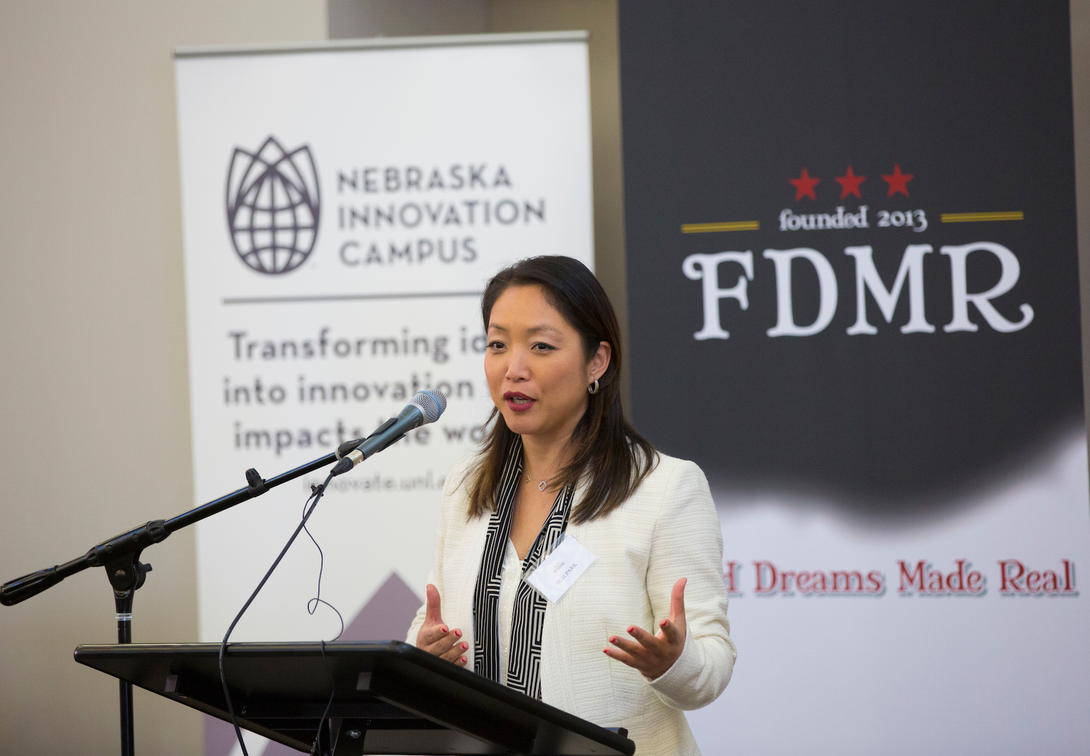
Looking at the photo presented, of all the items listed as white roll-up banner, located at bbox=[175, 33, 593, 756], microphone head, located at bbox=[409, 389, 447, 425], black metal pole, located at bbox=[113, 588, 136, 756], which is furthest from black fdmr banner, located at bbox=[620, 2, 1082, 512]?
black metal pole, located at bbox=[113, 588, 136, 756]

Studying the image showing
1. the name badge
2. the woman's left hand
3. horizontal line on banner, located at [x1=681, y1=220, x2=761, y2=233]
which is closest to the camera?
the woman's left hand

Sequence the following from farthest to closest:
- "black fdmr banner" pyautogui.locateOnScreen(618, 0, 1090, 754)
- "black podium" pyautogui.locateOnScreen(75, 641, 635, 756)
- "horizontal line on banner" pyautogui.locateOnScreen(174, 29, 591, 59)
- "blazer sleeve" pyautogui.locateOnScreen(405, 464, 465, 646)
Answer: "horizontal line on banner" pyautogui.locateOnScreen(174, 29, 591, 59) → "black fdmr banner" pyautogui.locateOnScreen(618, 0, 1090, 754) → "blazer sleeve" pyautogui.locateOnScreen(405, 464, 465, 646) → "black podium" pyautogui.locateOnScreen(75, 641, 635, 756)

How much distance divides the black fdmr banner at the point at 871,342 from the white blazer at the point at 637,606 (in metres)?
1.36

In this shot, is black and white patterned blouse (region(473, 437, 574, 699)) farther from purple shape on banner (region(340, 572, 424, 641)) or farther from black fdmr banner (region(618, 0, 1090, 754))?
purple shape on banner (region(340, 572, 424, 641))

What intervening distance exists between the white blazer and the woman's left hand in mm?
150

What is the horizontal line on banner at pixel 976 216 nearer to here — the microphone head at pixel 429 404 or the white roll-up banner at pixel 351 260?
the white roll-up banner at pixel 351 260

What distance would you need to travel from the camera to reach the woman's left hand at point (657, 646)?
Result: 4.39 ft

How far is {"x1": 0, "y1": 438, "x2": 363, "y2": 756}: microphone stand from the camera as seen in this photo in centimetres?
152

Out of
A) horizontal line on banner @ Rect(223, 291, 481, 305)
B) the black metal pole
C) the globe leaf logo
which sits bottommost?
the black metal pole

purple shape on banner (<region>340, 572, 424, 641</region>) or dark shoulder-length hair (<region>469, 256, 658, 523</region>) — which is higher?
dark shoulder-length hair (<region>469, 256, 658, 523</region>)

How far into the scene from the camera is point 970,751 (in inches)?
114

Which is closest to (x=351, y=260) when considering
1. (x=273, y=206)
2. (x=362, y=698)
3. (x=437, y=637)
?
(x=273, y=206)

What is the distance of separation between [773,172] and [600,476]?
5.34 ft

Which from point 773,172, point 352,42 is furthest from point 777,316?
point 352,42
